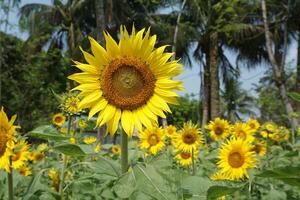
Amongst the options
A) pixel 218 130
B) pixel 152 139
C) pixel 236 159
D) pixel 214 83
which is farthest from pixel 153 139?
pixel 214 83

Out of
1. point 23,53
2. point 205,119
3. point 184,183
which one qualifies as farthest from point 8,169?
point 23,53

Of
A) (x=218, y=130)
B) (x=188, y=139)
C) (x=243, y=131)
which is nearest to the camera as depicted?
(x=188, y=139)

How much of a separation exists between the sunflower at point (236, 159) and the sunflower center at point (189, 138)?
2.43 feet

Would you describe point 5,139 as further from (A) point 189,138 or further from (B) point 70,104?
(A) point 189,138

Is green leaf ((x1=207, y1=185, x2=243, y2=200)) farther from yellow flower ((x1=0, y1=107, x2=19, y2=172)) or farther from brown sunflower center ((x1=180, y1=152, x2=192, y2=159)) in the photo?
brown sunflower center ((x1=180, y1=152, x2=192, y2=159))

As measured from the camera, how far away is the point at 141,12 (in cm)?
2717

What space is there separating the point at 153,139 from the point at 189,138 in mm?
626

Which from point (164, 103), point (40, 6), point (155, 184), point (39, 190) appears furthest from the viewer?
Result: point (40, 6)

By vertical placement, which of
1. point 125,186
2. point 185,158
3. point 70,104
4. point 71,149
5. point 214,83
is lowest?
point 185,158

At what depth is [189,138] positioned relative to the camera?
4.64 m

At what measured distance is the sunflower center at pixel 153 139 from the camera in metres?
5.14

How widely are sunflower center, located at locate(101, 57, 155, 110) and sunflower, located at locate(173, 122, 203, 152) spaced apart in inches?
94.4

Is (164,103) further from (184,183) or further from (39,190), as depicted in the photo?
(39,190)

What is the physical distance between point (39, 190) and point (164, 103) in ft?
2.50
